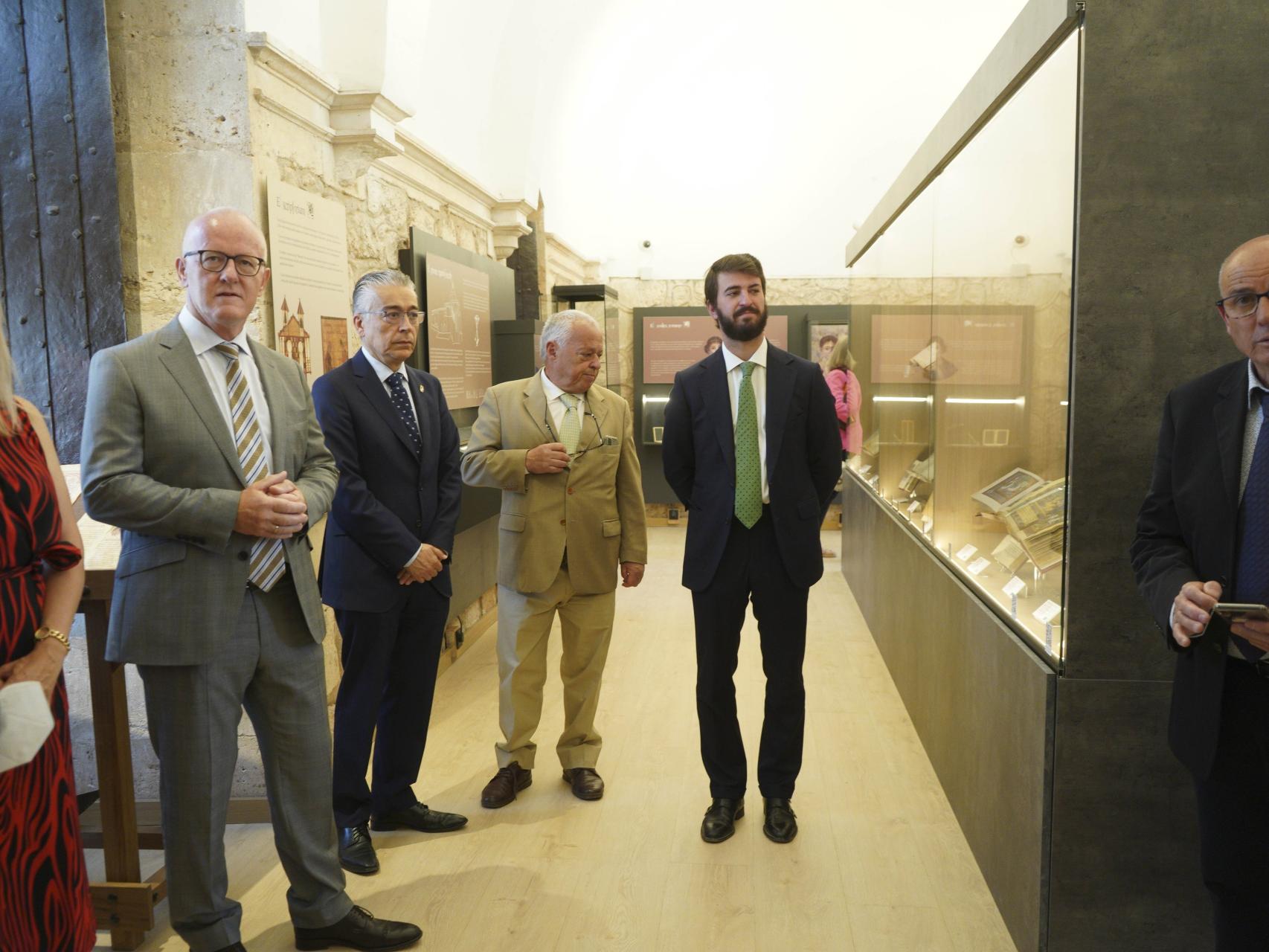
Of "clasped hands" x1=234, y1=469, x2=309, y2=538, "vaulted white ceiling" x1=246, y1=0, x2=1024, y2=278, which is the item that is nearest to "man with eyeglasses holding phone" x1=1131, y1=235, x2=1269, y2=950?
"clasped hands" x1=234, y1=469, x2=309, y2=538

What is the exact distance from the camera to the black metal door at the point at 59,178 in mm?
3363

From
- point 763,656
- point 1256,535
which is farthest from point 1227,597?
point 763,656

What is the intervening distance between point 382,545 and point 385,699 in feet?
2.07

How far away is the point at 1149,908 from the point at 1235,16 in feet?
7.35

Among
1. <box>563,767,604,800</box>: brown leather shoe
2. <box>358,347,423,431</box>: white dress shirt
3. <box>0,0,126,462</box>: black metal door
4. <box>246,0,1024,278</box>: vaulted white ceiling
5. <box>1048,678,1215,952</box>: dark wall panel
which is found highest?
<box>246,0,1024,278</box>: vaulted white ceiling

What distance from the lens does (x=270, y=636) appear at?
2494 mm

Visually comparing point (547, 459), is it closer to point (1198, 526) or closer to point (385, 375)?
point (385, 375)

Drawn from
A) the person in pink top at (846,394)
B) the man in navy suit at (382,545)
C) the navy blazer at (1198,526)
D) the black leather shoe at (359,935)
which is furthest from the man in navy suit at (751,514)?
the person in pink top at (846,394)

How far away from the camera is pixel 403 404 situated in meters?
3.30

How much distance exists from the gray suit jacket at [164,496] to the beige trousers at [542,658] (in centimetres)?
150

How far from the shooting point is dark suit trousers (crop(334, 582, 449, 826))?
3205 mm

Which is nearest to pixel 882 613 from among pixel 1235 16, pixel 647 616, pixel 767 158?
pixel 647 616

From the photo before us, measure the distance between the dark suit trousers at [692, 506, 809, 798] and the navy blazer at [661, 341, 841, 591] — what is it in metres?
0.06

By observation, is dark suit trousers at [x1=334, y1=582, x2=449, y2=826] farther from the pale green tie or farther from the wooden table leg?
the pale green tie
